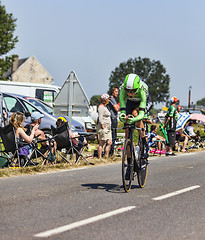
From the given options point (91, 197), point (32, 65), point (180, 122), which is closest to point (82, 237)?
point (91, 197)

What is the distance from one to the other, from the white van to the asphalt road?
38.3ft

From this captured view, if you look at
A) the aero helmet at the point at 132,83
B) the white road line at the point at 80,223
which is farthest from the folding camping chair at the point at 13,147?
the white road line at the point at 80,223

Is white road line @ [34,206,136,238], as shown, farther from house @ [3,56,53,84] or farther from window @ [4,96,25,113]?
house @ [3,56,53,84]

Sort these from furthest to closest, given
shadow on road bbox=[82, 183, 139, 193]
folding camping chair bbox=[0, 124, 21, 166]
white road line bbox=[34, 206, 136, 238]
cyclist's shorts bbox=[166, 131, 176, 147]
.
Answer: cyclist's shorts bbox=[166, 131, 176, 147] < folding camping chair bbox=[0, 124, 21, 166] < shadow on road bbox=[82, 183, 139, 193] < white road line bbox=[34, 206, 136, 238]

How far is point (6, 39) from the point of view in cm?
3712

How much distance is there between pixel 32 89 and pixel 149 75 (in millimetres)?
112638

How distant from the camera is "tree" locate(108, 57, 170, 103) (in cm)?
12900

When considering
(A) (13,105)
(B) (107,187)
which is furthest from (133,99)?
(A) (13,105)

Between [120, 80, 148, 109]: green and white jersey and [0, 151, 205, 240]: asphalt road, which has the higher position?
[120, 80, 148, 109]: green and white jersey

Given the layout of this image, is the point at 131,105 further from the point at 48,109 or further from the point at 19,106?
the point at 48,109

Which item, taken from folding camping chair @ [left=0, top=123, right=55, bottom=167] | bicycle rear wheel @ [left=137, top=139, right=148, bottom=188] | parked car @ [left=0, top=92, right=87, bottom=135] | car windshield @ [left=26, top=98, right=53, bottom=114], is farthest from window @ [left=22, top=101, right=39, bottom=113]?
bicycle rear wheel @ [left=137, top=139, right=148, bottom=188]

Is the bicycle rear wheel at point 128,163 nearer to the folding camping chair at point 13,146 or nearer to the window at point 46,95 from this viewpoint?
the folding camping chair at point 13,146

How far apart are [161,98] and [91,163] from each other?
11971cm

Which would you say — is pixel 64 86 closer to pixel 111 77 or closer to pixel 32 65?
pixel 32 65
